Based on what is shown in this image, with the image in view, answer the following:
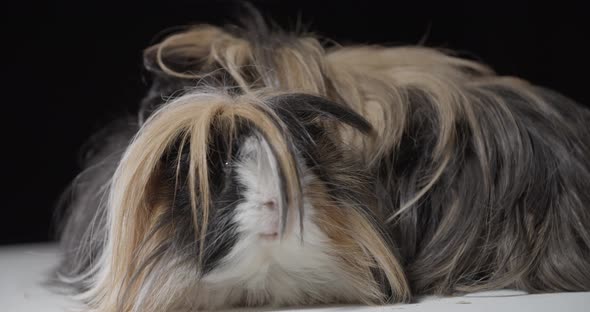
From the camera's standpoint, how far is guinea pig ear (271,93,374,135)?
1.33 metres

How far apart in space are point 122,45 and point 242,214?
4.20ft

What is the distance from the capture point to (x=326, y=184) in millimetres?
1343

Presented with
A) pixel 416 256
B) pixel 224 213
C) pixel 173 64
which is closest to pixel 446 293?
pixel 416 256

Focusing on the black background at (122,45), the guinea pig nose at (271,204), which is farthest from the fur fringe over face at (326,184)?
the black background at (122,45)

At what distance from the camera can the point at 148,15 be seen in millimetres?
2389

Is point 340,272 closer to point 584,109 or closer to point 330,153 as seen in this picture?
point 330,153

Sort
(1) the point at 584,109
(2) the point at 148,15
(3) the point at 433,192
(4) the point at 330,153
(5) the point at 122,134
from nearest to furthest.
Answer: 1. (4) the point at 330,153
2. (3) the point at 433,192
3. (1) the point at 584,109
4. (5) the point at 122,134
5. (2) the point at 148,15

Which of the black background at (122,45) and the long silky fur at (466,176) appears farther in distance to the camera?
the black background at (122,45)

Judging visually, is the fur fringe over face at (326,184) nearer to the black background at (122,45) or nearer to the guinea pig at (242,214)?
the guinea pig at (242,214)

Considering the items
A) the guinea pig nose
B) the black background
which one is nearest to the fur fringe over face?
the guinea pig nose

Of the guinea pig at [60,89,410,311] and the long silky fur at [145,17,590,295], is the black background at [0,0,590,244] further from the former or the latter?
the guinea pig at [60,89,410,311]

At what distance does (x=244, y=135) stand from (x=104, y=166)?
1.64ft

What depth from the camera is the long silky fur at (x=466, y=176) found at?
4.80ft

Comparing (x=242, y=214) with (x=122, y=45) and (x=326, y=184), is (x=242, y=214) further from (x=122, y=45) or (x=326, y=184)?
(x=122, y=45)
